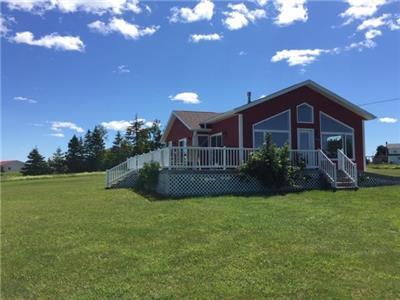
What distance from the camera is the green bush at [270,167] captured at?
53.4ft

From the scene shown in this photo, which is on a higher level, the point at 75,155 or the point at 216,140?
the point at 75,155

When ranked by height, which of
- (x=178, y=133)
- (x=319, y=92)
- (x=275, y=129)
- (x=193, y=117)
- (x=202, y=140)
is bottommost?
(x=202, y=140)

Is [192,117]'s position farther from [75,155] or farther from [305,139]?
[75,155]

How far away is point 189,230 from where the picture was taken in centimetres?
875

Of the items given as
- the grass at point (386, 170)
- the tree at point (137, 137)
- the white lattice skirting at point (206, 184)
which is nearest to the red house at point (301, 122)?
the white lattice skirting at point (206, 184)

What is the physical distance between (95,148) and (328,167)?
3010 inches

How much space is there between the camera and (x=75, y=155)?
3408 inches

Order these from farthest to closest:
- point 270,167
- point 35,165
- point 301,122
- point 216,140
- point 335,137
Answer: point 35,165 < point 216,140 < point 335,137 < point 301,122 < point 270,167

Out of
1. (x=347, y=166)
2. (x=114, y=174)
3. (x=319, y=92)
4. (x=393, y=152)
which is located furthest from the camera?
(x=393, y=152)

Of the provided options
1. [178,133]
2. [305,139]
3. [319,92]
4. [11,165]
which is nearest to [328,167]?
[305,139]

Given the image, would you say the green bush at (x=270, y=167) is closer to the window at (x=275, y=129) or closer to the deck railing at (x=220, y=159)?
the deck railing at (x=220, y=159)

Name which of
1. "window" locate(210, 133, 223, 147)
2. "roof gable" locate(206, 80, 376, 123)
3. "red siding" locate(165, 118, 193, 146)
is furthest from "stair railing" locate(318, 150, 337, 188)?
"red siding" locate(165, 118, 193, 146)

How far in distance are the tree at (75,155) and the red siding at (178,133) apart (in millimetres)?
58331

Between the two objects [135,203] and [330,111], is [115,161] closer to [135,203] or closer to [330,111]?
[330,111]
